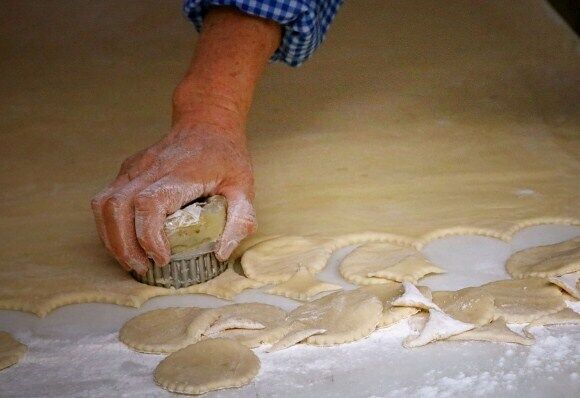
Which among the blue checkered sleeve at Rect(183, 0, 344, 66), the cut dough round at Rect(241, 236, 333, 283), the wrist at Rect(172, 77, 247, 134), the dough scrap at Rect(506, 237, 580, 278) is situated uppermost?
the blue checkered sleeve at Rect(183, 0, 344, 66)

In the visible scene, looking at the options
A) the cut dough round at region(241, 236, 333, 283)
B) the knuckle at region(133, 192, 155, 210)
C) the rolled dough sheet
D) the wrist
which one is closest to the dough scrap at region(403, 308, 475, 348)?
the cut dough round at region(241, 236, 333, 283)

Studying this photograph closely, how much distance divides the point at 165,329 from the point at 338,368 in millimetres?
449

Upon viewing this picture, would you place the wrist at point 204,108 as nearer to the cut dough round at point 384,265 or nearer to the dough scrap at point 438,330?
the cut dough round at point 384,265

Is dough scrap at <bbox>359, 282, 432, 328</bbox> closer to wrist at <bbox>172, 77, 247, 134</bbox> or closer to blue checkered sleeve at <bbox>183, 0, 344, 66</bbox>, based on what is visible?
wrist at <bbox>172, 77, 247, 134</bbox>

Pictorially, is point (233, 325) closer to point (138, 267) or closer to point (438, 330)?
point (138, 267)

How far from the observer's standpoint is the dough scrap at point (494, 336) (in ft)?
6.66

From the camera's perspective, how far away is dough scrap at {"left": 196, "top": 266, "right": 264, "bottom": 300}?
7.73 feet

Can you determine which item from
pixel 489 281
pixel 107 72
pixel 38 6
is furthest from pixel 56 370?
pixel 38 6

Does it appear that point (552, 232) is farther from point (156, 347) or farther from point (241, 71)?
point (156, 347)

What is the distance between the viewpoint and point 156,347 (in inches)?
81.1

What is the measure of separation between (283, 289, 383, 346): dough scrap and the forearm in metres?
0.60

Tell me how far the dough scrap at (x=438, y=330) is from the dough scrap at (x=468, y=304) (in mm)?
52

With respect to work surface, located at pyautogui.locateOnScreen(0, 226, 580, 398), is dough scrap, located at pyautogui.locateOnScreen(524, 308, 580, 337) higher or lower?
higher

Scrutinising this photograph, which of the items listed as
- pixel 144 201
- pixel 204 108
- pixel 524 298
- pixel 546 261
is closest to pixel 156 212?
pixel 144 201
